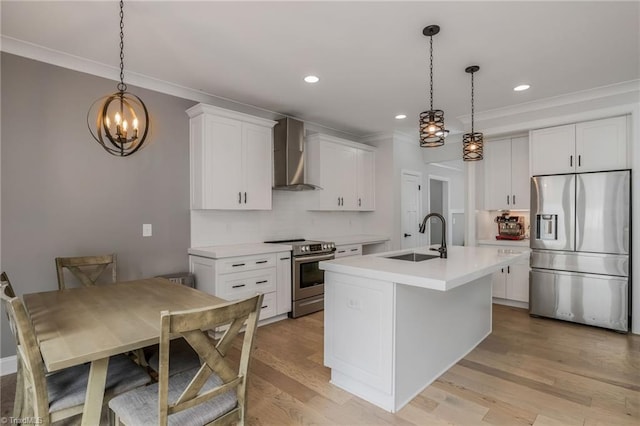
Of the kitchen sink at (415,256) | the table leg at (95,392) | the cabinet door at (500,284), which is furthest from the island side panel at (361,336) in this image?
the cabinet door at (500,284)

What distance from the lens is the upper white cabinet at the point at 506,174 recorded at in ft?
15.4

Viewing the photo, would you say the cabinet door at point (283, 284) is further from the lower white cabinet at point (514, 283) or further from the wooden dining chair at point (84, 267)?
the lower white cabinet at point (514, 283)

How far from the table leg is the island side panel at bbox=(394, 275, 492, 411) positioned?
1.63m

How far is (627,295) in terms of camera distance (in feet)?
12.0

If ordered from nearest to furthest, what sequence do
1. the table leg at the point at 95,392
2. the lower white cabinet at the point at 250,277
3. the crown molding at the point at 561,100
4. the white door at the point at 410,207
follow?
the table leg at the point at 95,392 < the lower white cabinet at the point at 250,277 < the crown molding at the point at 561,100 < the white door at the point at 410,207

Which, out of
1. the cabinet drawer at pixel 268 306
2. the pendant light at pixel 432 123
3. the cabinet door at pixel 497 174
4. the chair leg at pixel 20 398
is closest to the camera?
the chair leg at pixel 20 398

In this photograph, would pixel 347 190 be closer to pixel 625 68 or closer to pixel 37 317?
pixel 625 68

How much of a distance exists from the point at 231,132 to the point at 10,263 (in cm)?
231

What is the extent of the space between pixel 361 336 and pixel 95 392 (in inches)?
61.7

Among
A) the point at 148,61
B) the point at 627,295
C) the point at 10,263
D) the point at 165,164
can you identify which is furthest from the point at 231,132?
the point at 627,295

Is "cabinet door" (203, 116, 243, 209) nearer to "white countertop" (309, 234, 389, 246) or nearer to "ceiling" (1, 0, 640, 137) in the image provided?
"ceiling" (1, 0, 640, 137)

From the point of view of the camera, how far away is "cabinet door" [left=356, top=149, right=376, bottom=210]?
5668mm

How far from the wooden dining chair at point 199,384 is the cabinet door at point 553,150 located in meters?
4.19

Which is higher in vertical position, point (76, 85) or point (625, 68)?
point (625, 68)
